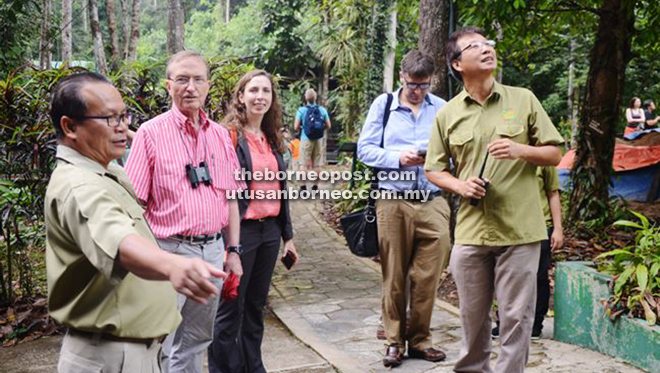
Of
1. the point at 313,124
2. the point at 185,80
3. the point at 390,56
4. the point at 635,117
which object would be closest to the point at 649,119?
the point at 635,117

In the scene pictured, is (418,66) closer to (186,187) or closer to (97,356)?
(186,187)

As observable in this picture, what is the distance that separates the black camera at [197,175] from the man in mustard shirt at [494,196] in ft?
4.44

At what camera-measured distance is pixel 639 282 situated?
4.57 m

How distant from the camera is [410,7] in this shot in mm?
11070

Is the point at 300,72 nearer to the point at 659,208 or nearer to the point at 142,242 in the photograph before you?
the point at 659,208

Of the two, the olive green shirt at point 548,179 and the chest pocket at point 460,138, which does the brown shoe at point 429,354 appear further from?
the chest pocket at point 460,138

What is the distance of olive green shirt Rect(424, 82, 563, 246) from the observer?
362cm

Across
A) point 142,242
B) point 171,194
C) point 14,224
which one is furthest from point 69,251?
point 14,224

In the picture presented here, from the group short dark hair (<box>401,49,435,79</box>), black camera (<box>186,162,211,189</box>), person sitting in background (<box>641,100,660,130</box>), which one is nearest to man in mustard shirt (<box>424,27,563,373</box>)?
short dark hair (<box>401,49,435,79</box>)

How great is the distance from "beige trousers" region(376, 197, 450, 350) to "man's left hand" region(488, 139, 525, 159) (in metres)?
1.20

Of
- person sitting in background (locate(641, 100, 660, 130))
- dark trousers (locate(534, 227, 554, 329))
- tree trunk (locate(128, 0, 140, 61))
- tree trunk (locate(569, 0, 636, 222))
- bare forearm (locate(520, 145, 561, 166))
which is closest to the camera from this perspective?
bare forearm (locate(520, 145, 561, 166))

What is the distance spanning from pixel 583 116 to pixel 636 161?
2915 millimetres

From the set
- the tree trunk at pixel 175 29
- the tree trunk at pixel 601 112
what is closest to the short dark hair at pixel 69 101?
the tree trunk at pixel 601 112

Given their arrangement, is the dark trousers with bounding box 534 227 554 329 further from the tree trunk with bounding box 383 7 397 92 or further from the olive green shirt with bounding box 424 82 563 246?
the tree trunk with bounding box 383 7 397 92
